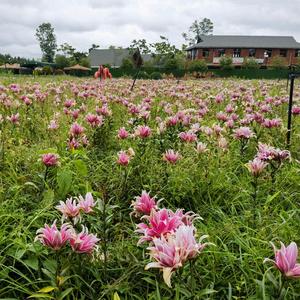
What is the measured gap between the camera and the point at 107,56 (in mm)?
75000

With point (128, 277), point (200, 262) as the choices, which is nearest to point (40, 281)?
point (128, 277)

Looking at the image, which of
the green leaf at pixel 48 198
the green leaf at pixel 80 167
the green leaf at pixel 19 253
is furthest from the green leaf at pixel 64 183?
the green leaf at pixel 19 253

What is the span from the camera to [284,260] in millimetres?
1301

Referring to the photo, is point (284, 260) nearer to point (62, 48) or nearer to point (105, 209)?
point (105, 209)

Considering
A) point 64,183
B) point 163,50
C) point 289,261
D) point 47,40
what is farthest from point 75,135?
point 47,40

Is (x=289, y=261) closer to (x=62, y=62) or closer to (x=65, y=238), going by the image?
(x=65, y=238)

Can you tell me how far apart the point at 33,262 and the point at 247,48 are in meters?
64.8

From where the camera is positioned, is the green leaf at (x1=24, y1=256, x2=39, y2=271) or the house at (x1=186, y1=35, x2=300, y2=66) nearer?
the green leaf at (x1=24, y1=256, x2=39, y2=271)

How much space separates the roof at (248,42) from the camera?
62000 mm

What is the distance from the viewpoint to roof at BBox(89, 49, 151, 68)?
72.2m

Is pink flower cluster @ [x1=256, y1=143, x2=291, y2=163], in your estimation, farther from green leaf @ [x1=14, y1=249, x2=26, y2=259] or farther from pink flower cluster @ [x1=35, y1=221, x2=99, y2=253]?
green leaf @ [x1=14, y1=249, x2=26, y2=259]

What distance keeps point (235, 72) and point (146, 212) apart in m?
37.3

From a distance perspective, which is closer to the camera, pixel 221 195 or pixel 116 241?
pixel 116 241

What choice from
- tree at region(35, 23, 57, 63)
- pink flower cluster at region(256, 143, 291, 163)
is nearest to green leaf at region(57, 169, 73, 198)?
pink flower cluster at region(256, 143, 291, 163)
